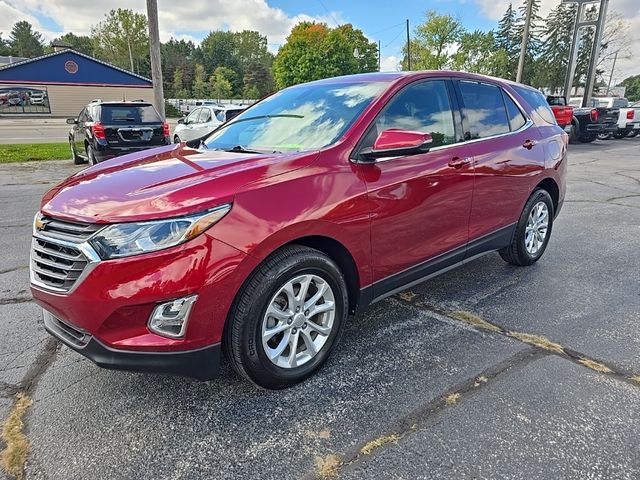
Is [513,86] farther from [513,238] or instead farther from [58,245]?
[58,245]

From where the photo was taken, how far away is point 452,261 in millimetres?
3604

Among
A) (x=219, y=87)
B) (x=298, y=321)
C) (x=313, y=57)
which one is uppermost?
(x=313, y=57)

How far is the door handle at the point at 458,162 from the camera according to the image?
3.38 meters

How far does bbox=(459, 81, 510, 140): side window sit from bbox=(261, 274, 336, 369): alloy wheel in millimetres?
1842

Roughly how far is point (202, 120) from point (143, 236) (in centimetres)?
1333

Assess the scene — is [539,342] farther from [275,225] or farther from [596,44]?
[596,44]

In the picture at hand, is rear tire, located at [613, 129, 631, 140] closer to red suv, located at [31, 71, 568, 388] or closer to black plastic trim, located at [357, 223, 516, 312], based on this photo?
black plastic trim, located at [357, 223, 516, 312]

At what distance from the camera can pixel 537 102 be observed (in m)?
4.67

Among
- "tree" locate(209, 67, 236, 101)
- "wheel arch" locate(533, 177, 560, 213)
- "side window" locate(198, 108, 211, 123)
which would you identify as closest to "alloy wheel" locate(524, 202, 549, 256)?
"wheel arch" locate(533, 177, 560, 213)

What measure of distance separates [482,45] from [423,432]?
183ft

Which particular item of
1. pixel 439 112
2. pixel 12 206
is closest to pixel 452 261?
pixel 439 112

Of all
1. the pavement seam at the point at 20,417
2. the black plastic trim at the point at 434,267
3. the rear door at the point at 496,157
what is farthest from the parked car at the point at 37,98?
the black plastic trim at the point at 434,267

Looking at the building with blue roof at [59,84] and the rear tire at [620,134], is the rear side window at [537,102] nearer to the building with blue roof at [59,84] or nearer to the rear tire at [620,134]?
the rear tire at [620,134]

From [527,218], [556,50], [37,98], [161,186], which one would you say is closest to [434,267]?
[527,218]
